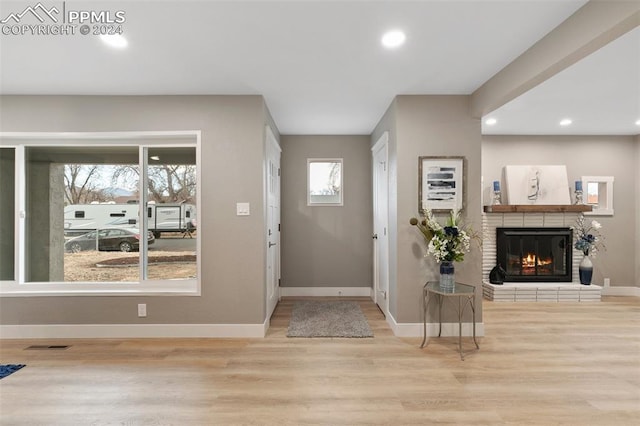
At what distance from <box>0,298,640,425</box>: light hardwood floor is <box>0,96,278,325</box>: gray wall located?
0.29 m

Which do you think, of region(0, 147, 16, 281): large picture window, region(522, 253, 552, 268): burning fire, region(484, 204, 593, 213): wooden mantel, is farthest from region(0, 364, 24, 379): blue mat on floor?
region(522, 253, 552, 268): burning fire

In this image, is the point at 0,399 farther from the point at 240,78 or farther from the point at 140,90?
the point at 240,78

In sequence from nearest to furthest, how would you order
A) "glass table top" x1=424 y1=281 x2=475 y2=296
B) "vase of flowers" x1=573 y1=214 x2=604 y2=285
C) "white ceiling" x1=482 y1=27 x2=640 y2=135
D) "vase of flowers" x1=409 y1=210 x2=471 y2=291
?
"white ceiling" x1=482 y1=27 x2=640 y2=135 → "glass table top" x1=424 y1=281 x2=475 y2=296 → "vase of flowers" x1=409 y1=210 x2=471 y2=291 → "vase of flowers" x1=573 y1=214 x2=604 y2=285

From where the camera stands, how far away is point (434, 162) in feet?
11.2

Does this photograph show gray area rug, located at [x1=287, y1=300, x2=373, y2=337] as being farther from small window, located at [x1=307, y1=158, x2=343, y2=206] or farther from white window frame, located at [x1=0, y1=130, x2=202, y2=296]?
small window, located at [x1=307, y1=158, x2=343, y2=206]

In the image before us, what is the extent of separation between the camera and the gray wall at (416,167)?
3432 mm

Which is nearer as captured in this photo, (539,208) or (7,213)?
(7,213)

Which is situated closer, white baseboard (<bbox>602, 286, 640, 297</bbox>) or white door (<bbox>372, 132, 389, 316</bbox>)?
white door (<bbox>372, 132, 389, 316</bbox>)

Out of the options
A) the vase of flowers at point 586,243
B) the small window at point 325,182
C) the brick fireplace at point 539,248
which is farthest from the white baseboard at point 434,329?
the vase of flowers at point 586,243

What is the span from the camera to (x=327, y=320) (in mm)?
3896

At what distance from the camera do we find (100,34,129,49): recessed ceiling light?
2.30 metres

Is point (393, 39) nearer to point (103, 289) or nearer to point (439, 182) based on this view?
point (439, 182)

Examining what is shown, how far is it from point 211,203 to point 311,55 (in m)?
1.77

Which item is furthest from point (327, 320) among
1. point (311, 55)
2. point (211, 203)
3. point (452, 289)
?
point (311, 55)
